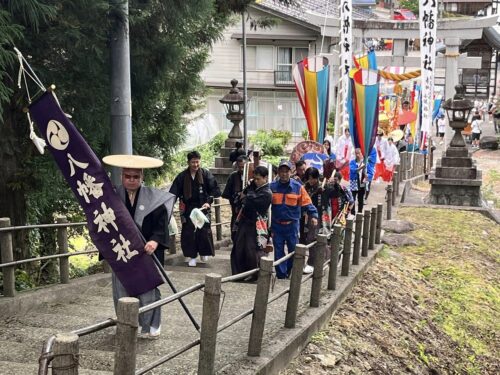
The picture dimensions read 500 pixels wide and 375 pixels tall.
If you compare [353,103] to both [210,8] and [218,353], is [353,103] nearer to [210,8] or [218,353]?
[210,8]

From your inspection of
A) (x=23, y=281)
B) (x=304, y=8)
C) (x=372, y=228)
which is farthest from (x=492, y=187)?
(x=23, y=281)

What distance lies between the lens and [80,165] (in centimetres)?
469

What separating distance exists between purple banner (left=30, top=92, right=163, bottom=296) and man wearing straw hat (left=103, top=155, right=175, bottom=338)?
11.7 inches

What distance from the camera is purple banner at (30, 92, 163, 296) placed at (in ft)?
15.2

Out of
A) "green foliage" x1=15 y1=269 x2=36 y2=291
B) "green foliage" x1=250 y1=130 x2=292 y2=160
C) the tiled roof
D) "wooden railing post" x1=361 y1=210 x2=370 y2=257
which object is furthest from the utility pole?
the tiled roof

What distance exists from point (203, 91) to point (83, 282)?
470cm

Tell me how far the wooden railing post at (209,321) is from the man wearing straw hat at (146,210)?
1.02 m

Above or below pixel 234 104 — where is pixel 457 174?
below

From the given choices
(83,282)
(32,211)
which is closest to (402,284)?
(83,282)

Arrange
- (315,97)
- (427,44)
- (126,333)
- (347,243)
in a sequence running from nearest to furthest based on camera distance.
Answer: (126,333)
(347,243)
(315,97)
(427,44)

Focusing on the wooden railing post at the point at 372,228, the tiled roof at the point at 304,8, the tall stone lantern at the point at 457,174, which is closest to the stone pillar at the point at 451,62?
the tall stone lantern at the point at 457,174

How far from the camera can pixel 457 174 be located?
16.4 metres

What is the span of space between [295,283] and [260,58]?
29.4 meters

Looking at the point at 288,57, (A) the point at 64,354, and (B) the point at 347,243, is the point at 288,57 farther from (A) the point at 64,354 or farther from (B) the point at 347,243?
(A) the point at 64,354
